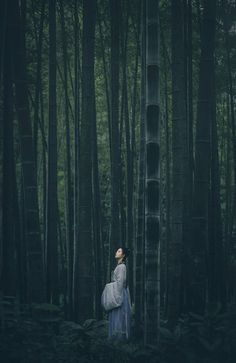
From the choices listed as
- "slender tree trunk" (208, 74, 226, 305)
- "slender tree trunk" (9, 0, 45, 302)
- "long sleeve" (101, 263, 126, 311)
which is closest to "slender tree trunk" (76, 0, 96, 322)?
"long sleeve" (101, 263, 126, 311)

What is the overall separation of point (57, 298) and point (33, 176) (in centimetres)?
195

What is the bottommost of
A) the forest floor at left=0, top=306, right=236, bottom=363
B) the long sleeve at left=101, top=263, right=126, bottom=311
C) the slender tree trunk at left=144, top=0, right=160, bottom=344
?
the forest floor at left=0, top=306, right=236, bottom=363

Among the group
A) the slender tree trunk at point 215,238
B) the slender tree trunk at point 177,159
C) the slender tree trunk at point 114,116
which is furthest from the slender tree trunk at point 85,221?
the slender tree trunk at point 215,238

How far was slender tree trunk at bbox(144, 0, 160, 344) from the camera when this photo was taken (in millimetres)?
4793

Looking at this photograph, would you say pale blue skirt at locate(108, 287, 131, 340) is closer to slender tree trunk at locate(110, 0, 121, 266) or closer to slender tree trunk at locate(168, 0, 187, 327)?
slender tree trunk at locate(168, 0, 187, 327)

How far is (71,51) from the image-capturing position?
10.7 meters

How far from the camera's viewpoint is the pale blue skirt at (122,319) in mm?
6113

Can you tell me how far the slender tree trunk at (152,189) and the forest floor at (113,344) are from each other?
0.23 meters

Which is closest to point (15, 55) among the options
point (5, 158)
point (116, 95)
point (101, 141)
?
point (5, 158)

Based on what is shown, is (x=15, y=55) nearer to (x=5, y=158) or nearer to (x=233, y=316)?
(x=5, y=158)

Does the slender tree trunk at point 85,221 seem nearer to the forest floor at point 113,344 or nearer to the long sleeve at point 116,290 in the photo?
the long sleeve at point 116,290

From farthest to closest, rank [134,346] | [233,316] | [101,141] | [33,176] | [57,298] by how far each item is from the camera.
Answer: [101,141] < [57,298] < [33,176] < [233,316] < [134,346]

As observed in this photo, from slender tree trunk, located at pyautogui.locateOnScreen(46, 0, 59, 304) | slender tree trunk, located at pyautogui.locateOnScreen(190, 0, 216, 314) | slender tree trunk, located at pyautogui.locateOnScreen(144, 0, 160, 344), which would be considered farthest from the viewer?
slender tree trunk, located at pyautogui.locateOnScreen(46, 0, 59, 304)

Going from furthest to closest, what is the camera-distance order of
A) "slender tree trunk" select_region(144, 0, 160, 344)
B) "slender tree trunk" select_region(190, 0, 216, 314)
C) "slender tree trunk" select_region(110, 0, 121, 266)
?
"slender tree trunk" select_region(110, 0, 121, 266) < "slender tree trunk" select_region(190, 0, 216, 314) < "slender tree trunk" select_region(144, 0, 160, 344)
